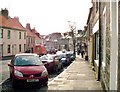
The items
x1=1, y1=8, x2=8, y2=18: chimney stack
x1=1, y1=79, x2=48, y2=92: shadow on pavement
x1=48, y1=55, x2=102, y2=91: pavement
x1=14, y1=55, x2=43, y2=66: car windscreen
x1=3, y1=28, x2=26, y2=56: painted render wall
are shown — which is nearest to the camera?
x1=1, y1=79, x2=48, y2=92: shadow on pavement

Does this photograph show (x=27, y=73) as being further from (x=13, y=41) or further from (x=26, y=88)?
(x=13, y=41)

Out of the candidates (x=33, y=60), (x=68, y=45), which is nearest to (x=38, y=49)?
(x=33, y=60)

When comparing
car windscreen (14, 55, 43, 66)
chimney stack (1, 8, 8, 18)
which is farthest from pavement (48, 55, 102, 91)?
chimney stack (1, 8, 8, 18)

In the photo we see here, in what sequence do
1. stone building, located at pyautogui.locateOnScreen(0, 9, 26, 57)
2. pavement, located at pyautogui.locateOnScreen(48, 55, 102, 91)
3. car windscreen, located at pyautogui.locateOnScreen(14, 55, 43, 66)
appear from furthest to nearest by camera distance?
stone building, located at pyautogui.locateOnScreen(0, 9, 26, 57)
car windscreen, located at pyautogui.locateOnScreen(14, 55, 43, 66)
pavement, located at pyautogui.locateOnScreen(48, 55, 102, 91)

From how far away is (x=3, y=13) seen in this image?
5319 cm

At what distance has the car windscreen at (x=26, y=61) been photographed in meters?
13.8

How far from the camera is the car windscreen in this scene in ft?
45.4

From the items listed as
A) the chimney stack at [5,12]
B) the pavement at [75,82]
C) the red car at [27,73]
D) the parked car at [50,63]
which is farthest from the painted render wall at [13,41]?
the red car at [27,73]

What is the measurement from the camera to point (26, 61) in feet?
46.3

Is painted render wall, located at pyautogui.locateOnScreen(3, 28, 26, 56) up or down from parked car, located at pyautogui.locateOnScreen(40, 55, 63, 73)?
up

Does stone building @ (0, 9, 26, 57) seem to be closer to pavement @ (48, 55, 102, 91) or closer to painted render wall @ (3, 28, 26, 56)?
painted render wall @ (3, 28, 26, 56)

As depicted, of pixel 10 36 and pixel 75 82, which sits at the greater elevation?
pixel 10 36

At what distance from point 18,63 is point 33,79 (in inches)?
64.2

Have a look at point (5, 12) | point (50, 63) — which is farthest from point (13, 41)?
point (50, 63)
